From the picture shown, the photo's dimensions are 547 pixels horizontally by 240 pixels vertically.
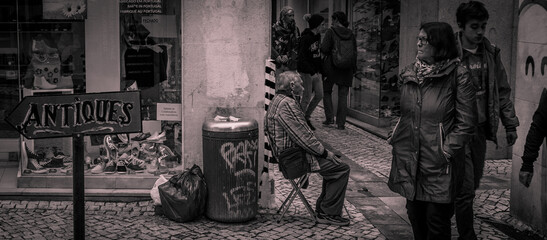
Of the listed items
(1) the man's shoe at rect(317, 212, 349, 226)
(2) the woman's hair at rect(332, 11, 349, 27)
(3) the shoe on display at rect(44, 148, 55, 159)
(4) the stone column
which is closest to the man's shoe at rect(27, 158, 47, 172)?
(3) the shoe on display at rect(44, 148, 55, 159)

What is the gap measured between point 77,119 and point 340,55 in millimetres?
7548

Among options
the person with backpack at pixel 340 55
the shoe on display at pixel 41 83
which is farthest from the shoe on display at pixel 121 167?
the person with backpack at pixel 340 55

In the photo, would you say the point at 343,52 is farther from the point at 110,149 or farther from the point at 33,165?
the point at 33,165

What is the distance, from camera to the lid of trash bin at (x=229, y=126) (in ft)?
22.7

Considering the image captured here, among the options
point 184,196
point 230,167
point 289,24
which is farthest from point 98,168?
point 289,24

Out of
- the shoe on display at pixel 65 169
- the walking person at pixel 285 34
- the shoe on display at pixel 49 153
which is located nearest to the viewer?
the shoe on display at pixel 65 169

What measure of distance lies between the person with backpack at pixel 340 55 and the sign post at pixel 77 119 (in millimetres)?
7239

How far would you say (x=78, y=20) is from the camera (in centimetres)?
819

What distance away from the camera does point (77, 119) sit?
17.3 ft

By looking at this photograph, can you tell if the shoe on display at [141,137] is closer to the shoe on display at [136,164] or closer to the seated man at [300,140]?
the shoe on display at [136,164]

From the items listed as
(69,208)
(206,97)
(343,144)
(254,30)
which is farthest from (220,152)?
(343,144)

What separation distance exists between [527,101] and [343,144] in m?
4.70

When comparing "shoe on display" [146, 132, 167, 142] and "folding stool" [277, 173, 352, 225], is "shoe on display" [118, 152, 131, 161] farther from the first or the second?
"folding stool" [277, 173, 352, 225]

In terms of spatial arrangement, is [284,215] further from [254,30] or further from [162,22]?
[162,22]
